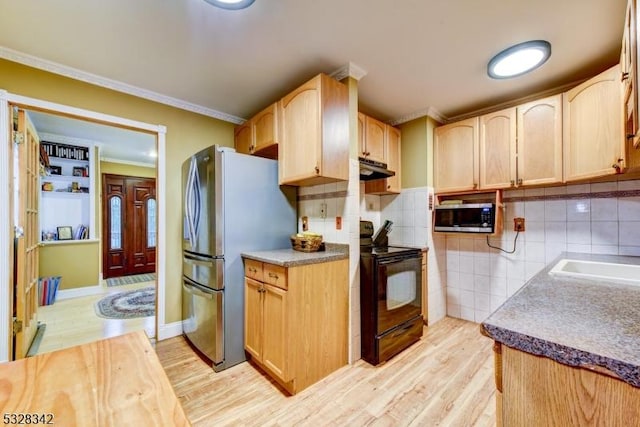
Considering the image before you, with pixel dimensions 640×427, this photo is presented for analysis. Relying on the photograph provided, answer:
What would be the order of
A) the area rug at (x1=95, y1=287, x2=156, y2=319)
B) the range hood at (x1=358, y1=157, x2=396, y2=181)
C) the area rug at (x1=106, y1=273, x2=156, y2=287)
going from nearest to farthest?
1. the range hood at (x1=358, y1=157, x2=396, y2=181)
2. the area rug at (x1=95, y1=287, x2=156, y2=319)
3. the area rug at (x1=106, y1=273, x2=156, y2=287)

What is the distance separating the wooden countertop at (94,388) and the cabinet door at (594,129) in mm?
2709

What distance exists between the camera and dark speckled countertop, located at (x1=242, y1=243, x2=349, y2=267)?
1.74 metres

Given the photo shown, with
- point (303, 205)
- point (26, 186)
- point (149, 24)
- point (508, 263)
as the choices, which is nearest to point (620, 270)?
point (508, 263)

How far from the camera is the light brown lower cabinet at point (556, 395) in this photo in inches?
21.6

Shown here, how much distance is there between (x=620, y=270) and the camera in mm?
1617

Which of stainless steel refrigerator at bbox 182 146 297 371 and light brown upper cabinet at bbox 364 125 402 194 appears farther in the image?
light brown upper cabinet at bbox 364 125 402 194

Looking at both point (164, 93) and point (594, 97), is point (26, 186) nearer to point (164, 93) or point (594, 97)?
point (164, 93)

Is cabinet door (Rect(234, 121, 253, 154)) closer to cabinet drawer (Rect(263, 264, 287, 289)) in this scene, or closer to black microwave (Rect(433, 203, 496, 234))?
cabinet drawer (Rect(263, 264, 287, 289))

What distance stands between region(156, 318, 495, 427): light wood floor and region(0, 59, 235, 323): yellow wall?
2.43 feet

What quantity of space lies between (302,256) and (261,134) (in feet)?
4.29

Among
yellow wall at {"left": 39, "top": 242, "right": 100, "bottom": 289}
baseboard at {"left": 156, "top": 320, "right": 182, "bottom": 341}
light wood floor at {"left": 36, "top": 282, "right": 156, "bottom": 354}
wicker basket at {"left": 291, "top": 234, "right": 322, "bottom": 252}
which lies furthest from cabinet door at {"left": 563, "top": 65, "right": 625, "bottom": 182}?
yellow wall at {"left": 39, "top": 242, "right": 100, "bottom": 289}

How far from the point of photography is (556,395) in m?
0.62

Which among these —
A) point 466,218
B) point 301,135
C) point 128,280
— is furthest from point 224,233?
point 128,280

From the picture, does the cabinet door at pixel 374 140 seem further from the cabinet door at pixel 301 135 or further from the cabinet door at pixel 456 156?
the cabinet door at pixel 301 135
